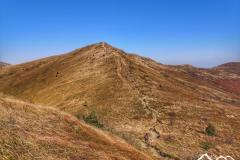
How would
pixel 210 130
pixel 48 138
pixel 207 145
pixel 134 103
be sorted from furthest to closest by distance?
pixel 134 103 < pixel 210 130 < pixel 207 145 < pixel 48 138

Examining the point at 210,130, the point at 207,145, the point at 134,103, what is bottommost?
the point at 207,145

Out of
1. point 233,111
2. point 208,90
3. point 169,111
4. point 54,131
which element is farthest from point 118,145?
point 208,90

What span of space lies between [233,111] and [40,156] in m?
53.3

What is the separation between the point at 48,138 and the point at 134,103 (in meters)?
35.9

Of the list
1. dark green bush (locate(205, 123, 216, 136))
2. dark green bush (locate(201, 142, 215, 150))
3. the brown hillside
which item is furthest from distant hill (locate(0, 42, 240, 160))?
the brown hillside

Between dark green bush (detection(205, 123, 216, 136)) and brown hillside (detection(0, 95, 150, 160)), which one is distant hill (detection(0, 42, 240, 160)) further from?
brown hillside (detection(0, 95, 150, 160))

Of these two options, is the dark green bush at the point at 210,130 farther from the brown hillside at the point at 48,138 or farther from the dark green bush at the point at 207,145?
the brown hillside at the point at 48,138

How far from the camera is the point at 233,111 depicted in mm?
69312

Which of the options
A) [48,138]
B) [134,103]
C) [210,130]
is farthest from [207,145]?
[48,138]

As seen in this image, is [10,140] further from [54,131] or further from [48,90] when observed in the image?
[48,90]

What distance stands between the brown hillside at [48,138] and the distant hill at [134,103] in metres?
8.39

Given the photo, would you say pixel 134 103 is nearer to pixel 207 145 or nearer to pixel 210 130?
pixel 210 130

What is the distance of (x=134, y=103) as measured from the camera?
61.8 meters

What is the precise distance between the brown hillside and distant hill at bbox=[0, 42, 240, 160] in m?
8.39
